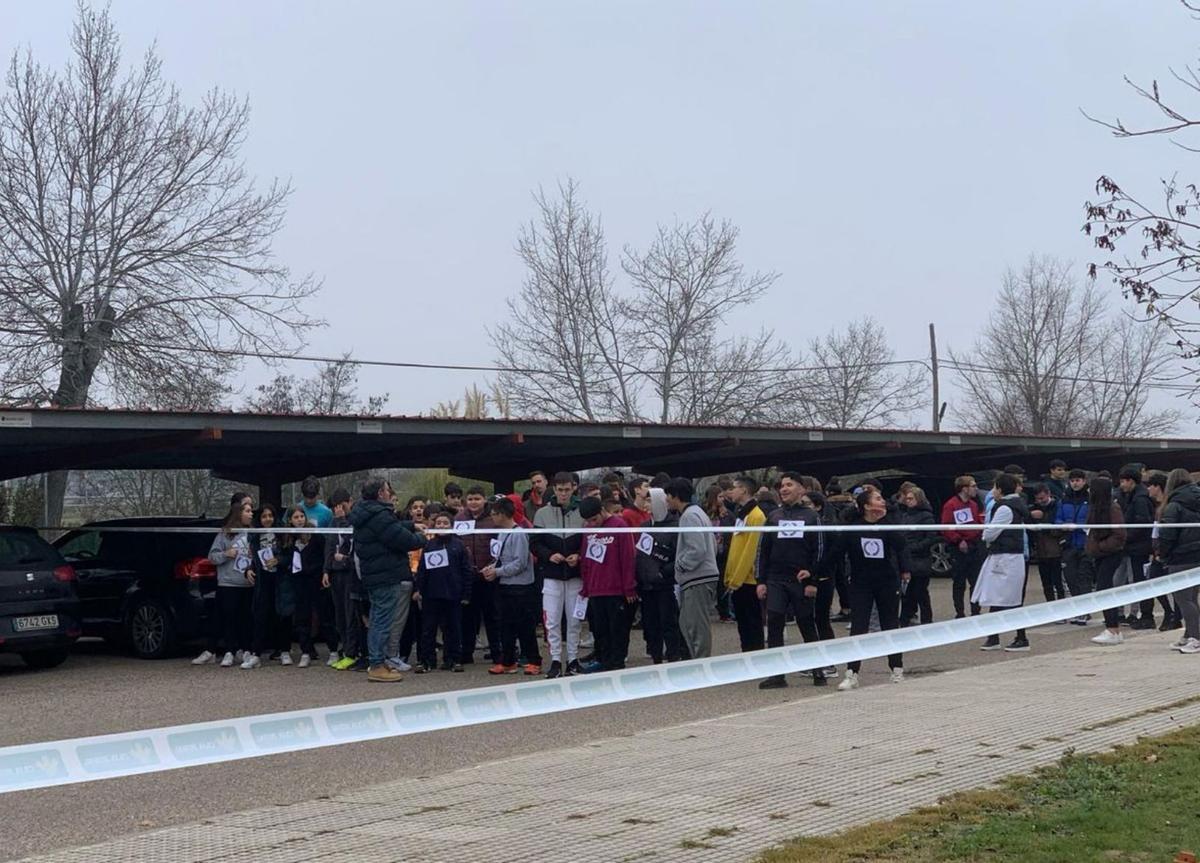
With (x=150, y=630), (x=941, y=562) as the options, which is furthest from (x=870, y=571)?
(x=941, y=562)

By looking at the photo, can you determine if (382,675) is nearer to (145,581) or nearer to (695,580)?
(695,580)

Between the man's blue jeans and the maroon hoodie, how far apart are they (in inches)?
73.2

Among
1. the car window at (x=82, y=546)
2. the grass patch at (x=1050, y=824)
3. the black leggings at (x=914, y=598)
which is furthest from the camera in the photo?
the car window at (x=82, y=546)

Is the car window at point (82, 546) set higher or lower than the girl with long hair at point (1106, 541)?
higher

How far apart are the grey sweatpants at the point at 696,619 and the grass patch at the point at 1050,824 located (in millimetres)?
5333

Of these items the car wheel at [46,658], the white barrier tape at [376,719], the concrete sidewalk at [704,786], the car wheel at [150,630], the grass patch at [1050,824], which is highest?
the car wheel at [150,630]

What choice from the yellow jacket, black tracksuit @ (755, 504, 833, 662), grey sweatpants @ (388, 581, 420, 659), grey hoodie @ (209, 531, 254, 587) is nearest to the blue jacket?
the yellow jacket

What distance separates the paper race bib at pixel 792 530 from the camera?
1285cm

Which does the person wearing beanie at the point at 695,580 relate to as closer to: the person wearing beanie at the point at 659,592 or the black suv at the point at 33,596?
the person wearing beanie at the point at 659,592

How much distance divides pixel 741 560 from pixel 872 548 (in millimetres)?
1227

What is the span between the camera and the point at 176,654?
1700 centimetres

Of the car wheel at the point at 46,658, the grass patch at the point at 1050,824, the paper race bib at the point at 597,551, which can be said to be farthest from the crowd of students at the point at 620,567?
the grass patch at the point at 1050,824

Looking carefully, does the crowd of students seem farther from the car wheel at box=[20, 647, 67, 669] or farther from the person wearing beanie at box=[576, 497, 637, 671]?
the car wheel at box=[20, 647, 67, 669]

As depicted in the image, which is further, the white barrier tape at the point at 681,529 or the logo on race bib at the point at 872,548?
the logo on race bib at the point at 872,548
